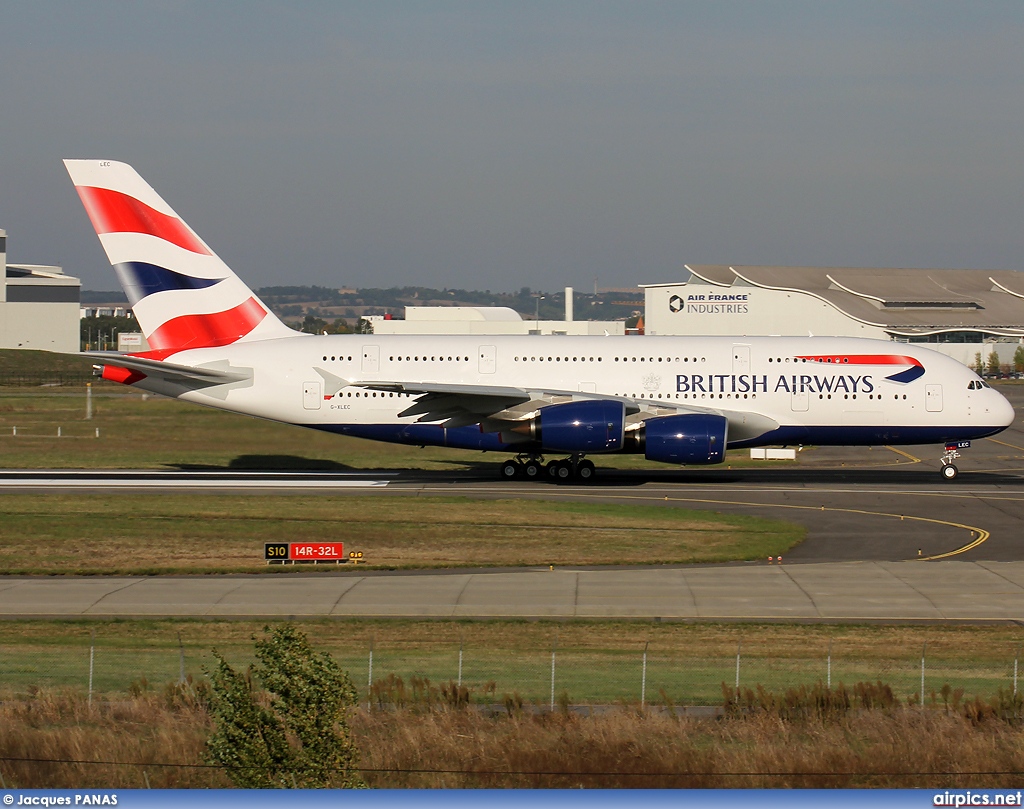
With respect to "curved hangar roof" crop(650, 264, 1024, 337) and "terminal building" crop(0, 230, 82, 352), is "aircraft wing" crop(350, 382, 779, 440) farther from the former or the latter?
"terminal building" crop(0, 230, 82, 352)

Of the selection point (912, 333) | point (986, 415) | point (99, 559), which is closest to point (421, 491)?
point (99, 559)

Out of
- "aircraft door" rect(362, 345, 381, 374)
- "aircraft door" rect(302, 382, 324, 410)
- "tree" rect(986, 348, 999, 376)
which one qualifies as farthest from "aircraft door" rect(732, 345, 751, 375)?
"tree" rect(986, 348, 999, 376)

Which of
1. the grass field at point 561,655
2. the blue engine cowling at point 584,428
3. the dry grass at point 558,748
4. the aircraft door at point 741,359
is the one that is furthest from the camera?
the aircraft door at point 741,359

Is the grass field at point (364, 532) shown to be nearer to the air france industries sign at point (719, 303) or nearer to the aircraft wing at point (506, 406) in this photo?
the aircraft wing at point (506, 406)

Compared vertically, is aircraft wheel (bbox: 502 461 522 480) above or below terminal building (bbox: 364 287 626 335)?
below

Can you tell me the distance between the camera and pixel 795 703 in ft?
51.5

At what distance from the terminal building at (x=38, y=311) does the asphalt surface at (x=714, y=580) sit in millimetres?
99161

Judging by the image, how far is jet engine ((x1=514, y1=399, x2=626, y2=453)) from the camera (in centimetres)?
4003

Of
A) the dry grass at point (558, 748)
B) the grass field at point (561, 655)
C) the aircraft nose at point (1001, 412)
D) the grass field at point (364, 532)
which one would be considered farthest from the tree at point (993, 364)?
the dry grass at point (558, 748)

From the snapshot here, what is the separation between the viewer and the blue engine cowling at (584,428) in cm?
4003

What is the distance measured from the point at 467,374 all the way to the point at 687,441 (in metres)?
8.81

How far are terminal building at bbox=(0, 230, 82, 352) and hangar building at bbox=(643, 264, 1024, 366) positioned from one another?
230ft

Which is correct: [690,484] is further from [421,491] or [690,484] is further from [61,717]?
[61,717]

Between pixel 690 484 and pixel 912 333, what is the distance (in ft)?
328
